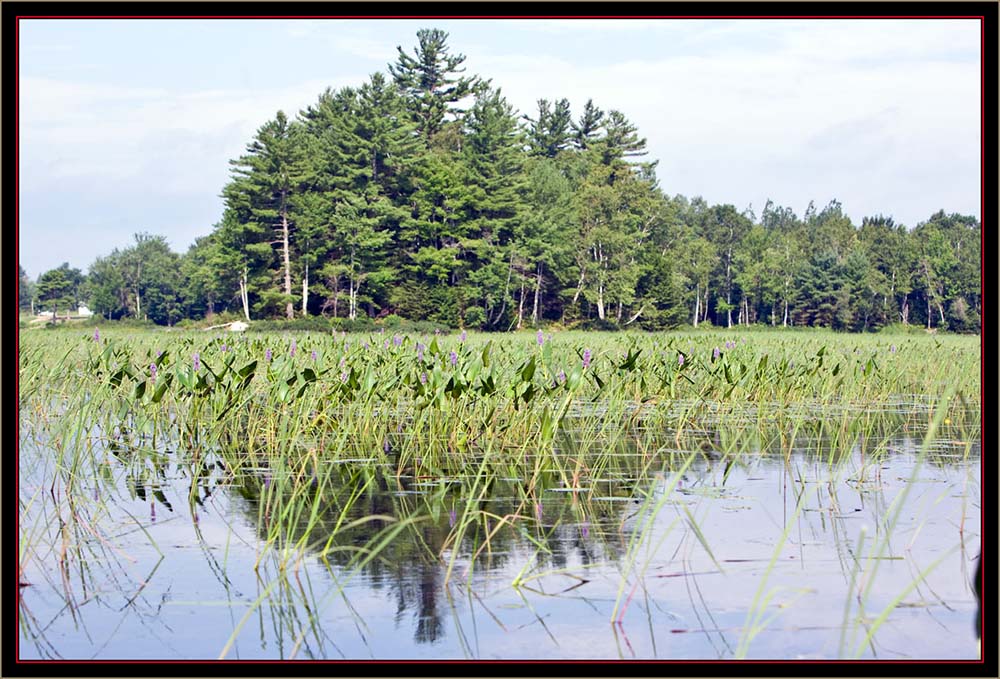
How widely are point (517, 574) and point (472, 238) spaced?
148 ft

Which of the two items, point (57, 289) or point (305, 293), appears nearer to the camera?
point (305, 293)

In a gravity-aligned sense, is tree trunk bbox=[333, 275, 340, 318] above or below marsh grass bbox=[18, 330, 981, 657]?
above

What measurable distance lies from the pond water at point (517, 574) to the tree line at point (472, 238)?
3762 cm

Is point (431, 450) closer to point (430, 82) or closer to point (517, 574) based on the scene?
point (517, 574)

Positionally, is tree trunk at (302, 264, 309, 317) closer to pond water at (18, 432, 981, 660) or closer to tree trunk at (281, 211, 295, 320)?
tree trunk at (281, 211, 295, 320)

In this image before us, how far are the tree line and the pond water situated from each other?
37.6 metres

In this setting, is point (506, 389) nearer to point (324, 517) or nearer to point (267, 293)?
point (324, 517)

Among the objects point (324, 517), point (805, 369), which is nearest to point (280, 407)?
point (324, 517)

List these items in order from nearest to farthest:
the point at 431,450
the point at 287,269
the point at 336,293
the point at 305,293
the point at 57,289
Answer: the point at 431,450, the point at 287,269, the point at 305,293, the point at 336,293, the point at 57,289

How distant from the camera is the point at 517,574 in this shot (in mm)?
4652

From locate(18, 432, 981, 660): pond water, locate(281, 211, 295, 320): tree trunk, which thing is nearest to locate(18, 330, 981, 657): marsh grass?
locate(18, 432, 981, 660): pond water

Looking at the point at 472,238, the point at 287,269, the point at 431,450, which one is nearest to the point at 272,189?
the point at 287,269

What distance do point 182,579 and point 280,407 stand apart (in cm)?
447

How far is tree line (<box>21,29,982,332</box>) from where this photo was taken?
45.8 m
